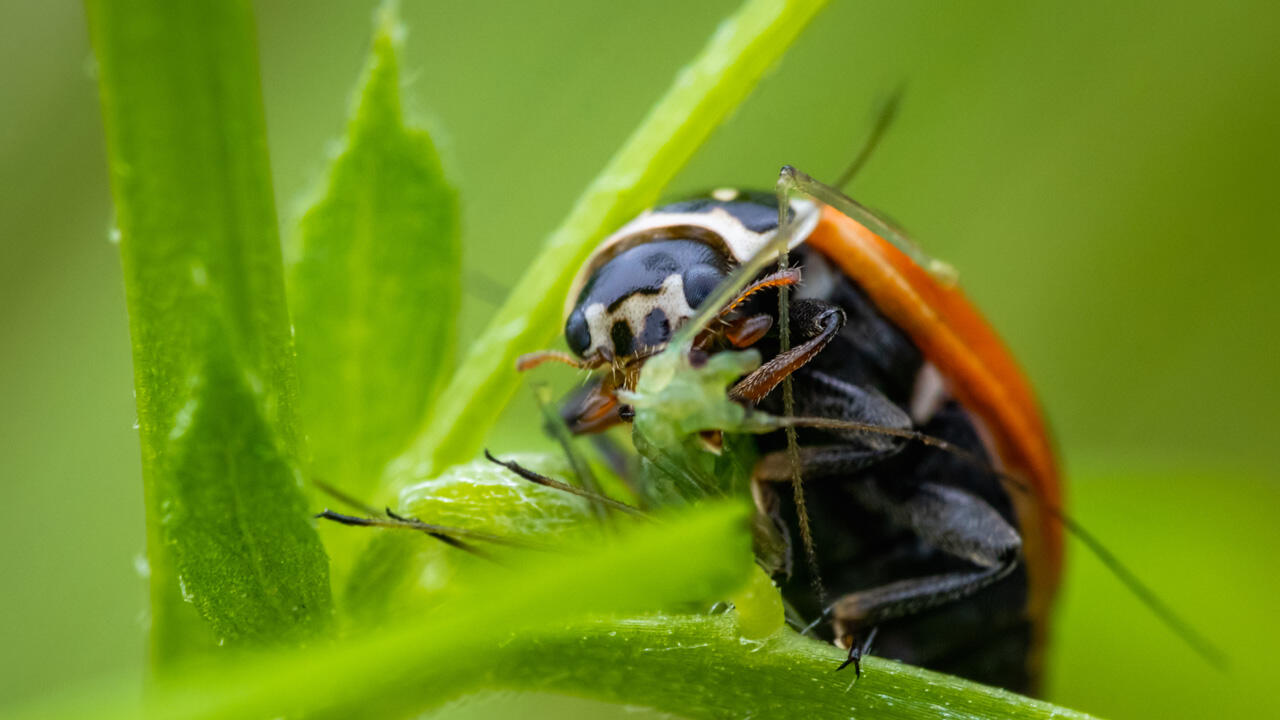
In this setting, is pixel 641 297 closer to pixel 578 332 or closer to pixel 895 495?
pixel 578 332

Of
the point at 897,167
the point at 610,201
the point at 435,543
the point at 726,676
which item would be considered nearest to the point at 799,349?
the point at 610,201

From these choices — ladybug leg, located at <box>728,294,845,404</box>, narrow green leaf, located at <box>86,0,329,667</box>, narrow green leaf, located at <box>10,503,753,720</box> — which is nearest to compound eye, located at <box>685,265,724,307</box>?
ladybug leg, located at <box>728,294,845,404</box>

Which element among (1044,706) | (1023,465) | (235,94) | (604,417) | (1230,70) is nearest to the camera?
(235,94)

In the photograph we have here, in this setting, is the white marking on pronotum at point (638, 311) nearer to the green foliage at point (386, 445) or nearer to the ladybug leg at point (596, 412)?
the ladybug leg at point (596, 412)

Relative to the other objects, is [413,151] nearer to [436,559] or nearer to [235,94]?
[436,559]

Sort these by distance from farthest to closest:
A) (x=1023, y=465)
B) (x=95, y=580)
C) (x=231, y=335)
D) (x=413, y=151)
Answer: (x=95, y=580), (x=1023, y=465), (x=413, y=151), (x=231, y=335)

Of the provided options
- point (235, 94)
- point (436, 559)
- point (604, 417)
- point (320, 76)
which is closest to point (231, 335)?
point (235, 94)

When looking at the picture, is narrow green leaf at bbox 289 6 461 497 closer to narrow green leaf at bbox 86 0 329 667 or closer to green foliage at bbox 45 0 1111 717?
green foliage at bbox 45 0 1111 717
